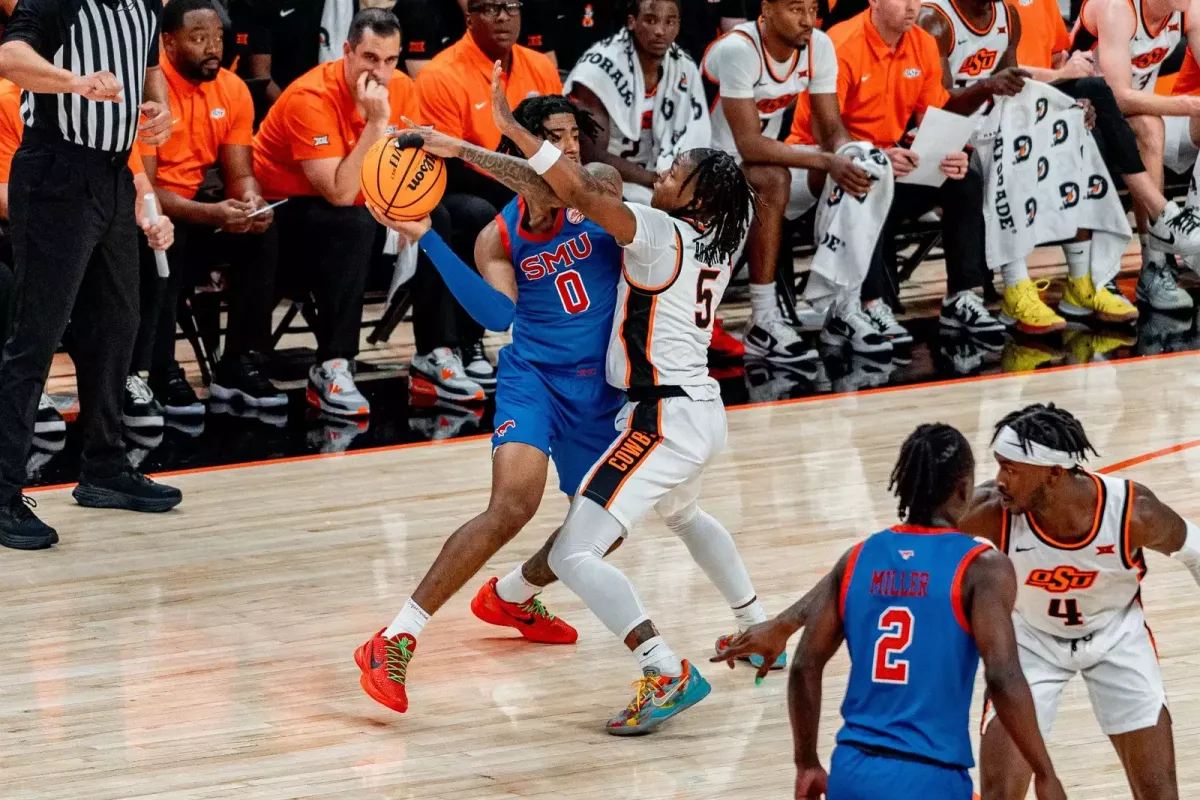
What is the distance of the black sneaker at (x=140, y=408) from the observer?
311 inches

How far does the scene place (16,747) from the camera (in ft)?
15.2

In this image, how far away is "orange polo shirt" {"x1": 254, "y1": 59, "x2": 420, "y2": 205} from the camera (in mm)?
8078

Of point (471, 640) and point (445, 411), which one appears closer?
point (471, 640)

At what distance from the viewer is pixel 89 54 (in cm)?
613

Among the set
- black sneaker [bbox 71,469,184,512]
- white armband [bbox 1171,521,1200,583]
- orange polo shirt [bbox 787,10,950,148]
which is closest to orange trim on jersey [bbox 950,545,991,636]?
white armband [bbox 1171,521,1200,583]

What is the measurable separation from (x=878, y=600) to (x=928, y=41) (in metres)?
6.55

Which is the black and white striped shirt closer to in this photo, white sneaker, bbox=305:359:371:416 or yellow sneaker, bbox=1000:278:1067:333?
white sneaker, bbox=305:359:371:416

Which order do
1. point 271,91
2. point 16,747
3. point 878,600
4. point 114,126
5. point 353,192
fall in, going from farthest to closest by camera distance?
1. point 271,91
2. point 353,192
3. point 114,126
4. point 16,747
5. point 878,600

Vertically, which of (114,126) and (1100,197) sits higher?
(114,126)

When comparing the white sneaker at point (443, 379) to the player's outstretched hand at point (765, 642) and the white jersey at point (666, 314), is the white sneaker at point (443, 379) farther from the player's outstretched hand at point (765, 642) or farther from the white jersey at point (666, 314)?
the player's outstretched hand at point (765, 642)

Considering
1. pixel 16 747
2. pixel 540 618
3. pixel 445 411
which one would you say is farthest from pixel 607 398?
pixel 445 411

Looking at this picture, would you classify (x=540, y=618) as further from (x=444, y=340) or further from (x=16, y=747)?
(x=444, y=340)

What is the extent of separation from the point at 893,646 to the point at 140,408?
210 inches

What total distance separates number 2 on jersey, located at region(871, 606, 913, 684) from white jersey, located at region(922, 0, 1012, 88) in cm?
676
